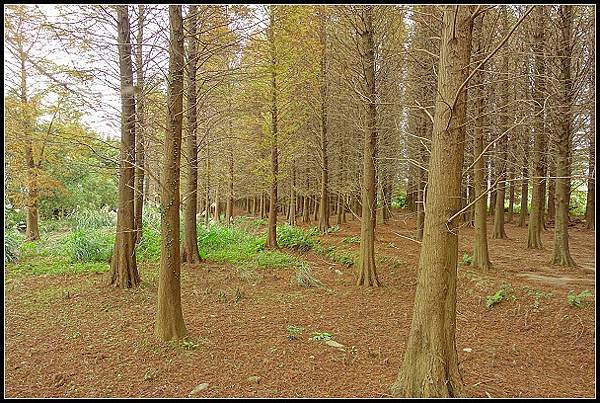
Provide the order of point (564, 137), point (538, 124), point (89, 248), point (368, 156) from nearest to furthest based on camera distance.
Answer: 1. point (368, 156)
2. point (564, 137)
3. point (538, 124)
4. point (89, 248)

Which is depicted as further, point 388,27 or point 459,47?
point 388,27

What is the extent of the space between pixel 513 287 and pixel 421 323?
4833mm

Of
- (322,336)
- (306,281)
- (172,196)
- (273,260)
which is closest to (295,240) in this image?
(273,260)

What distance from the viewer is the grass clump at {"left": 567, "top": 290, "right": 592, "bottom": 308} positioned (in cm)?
616

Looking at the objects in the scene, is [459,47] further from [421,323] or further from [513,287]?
[513,287]

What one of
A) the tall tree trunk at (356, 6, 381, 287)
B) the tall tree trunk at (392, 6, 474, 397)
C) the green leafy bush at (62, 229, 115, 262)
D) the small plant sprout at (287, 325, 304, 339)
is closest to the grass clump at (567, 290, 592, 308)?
the tall tree trunk at (356, 6, 381, 287)

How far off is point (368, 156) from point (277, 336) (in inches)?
162

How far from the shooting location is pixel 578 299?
6.21 metres

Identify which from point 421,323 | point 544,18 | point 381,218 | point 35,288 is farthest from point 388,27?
point 381,218

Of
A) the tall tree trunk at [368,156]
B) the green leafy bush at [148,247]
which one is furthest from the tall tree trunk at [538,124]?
the green leafy bush at [148,247]

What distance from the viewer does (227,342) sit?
4.74 m

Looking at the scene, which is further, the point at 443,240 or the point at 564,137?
the point at 564,137

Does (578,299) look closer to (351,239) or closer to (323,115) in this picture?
(351,239)

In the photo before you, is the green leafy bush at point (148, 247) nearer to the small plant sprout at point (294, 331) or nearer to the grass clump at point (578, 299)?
the small plant sprout at point (294, 331)
